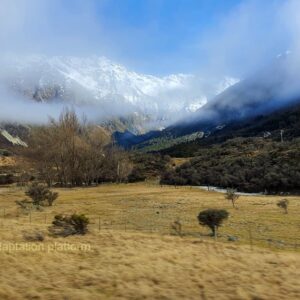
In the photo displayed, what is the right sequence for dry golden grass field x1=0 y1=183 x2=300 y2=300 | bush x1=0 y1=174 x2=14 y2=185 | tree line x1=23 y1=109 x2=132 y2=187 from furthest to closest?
bush x1=0 y1=174 x2=14 y2=185, tree line x1=23 y1=109 x2=132 y2=187, dry golden grass field x1=0 y1=183 x2=300 y2=300

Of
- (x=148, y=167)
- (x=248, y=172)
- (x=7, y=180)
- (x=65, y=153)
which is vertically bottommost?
(x=248, y=172)

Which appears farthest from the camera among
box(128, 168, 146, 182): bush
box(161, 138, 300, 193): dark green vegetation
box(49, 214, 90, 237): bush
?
box(128, 168, 146, 182): bush

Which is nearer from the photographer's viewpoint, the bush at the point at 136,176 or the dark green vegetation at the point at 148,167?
the bush at the point at 136,176

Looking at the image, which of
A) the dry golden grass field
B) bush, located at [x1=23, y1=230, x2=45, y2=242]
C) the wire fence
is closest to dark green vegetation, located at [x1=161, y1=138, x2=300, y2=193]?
the wire fence

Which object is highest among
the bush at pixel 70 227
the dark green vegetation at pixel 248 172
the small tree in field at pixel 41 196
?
the dark green vegetation at pixel 248 172

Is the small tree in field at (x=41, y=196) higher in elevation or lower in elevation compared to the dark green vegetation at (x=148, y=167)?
lower

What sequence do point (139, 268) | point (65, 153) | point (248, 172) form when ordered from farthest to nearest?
point (65, 153), point (248, 172), point (139, 268)

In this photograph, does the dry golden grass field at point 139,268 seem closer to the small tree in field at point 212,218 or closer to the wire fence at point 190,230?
the wire fence at point 190,230

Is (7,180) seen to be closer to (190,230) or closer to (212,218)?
(190,230)

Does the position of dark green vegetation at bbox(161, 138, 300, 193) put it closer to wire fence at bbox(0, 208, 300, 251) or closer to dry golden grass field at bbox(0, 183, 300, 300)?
wire fence at bbox(0, 208, 300, 251)

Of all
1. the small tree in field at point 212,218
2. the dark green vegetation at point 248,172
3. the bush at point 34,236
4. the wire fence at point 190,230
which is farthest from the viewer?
the dark green vegetation at point 248,172

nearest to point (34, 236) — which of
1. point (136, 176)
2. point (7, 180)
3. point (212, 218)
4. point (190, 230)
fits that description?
point (190, 230)

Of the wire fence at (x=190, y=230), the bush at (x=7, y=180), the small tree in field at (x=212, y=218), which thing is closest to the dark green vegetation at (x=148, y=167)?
the bush at (x=7, y=180)

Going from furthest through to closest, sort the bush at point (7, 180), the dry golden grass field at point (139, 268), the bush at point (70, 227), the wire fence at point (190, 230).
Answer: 1. the bush at point (7, 180)
2. the wire fence at point (190, 230)
3. the bush at point (70, 227)
4. the dry golden grass field at point (139, 268)
